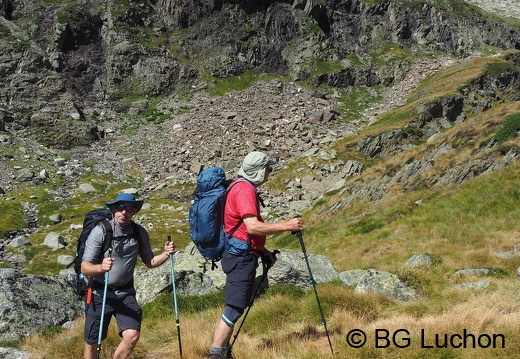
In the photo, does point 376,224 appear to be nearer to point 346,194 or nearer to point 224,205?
point 346,194

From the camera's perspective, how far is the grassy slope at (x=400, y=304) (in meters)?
5.78

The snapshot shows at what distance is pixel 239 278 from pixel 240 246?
0.49 meters

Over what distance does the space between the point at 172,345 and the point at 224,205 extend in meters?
3.16

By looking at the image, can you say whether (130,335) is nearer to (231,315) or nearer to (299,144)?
(231,315)

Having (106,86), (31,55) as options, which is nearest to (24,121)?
(31,55)

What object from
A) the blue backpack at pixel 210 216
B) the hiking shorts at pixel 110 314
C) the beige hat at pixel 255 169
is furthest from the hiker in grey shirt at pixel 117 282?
the beige hat at pixel 255 169

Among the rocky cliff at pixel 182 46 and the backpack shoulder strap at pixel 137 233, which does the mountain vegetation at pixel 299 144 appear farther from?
the backpack shoulder strap at pixel 137 233

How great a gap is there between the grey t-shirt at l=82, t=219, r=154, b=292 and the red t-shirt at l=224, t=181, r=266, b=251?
5.20 feet

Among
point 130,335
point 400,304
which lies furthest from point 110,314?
point 400,304

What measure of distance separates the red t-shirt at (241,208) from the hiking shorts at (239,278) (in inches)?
10.4

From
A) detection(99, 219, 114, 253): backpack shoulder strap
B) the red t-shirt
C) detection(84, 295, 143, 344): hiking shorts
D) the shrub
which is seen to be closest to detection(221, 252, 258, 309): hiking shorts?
the red t-shirt

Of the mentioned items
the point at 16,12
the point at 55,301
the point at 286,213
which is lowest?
the point at 286,213

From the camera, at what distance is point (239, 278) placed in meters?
5.49

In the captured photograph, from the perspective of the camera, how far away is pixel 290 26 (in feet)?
308
